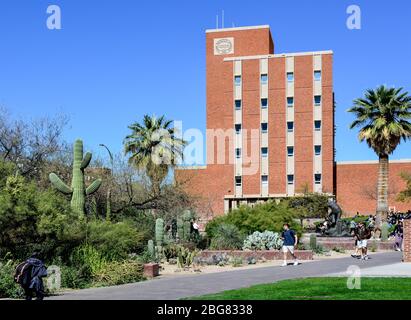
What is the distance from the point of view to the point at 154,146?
2072 inches

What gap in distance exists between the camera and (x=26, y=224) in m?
18.1

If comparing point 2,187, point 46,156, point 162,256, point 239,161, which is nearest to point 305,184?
point 239,161

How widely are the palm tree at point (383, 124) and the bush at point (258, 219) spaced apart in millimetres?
17954

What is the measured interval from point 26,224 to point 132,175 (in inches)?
802

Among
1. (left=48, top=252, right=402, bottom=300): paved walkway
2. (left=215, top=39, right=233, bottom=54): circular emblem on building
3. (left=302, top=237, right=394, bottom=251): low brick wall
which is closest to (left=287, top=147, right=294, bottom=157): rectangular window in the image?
(left=215, top=39, right=233, bottom=54): circular emblem on building

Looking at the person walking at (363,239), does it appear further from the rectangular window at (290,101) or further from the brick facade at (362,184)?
the brick facade at (362,184)

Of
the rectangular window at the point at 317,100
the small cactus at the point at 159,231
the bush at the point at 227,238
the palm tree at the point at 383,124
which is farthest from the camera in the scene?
the rectangular window at the point at 317,100

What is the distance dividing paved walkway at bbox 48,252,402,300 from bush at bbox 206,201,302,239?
7.92 meters

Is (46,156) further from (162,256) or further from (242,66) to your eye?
(242,66)

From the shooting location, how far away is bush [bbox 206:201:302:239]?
32.3m

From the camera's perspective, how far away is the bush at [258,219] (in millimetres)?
32312

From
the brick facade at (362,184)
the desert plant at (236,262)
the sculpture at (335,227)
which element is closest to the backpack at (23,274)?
the desert plant at (236,262)

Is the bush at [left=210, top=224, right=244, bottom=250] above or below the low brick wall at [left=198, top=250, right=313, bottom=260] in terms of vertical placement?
above

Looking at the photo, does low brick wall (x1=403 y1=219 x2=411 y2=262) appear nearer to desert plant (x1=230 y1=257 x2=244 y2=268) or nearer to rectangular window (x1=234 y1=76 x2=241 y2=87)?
desert plant (x1=230 y1=257 x2=244 y2=268)
